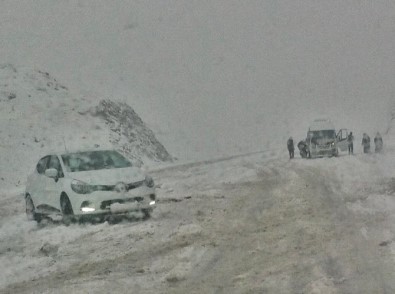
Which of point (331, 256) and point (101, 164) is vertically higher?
point (101, 164)

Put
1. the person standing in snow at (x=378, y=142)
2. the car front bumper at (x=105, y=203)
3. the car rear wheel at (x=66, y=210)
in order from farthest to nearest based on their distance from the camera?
the person standing in snow at (x=378, y=142), the car rear wheel at (x=66, y=210), the car front bumper at (x=105, y=203)

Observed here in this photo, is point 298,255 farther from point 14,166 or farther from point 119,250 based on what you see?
point 14,166

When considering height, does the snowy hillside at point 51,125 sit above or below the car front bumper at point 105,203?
above

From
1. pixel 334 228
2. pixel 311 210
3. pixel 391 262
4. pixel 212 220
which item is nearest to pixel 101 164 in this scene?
pixel 212 220

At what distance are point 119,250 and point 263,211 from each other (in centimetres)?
392

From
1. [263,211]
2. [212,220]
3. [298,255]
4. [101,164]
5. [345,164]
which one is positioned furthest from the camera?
[345,164]

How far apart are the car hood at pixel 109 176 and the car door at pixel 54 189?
34cm

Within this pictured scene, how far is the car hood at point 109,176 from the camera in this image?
13.2 metres

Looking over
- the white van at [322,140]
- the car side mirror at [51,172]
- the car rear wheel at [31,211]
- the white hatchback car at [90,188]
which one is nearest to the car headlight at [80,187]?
the white hatchback car at [90,188]

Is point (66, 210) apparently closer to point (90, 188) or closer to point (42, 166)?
point (90, 188)

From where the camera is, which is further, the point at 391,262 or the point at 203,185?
the point at 203,185

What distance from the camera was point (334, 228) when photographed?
11094 mm

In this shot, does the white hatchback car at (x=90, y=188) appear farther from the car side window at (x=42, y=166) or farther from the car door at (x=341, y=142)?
the car door at (x=341, y=142)

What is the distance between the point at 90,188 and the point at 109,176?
46cm
